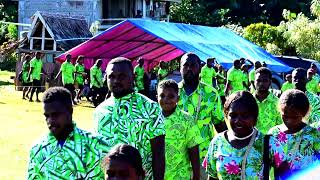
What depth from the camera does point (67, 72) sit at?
1939 centimetres

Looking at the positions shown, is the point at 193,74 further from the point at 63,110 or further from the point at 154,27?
the point at 154,27

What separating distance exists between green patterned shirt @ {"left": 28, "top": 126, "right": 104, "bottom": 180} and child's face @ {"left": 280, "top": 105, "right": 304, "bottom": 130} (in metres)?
1.72

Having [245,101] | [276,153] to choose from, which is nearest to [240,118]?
[245,101]

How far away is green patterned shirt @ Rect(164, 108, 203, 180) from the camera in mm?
5414

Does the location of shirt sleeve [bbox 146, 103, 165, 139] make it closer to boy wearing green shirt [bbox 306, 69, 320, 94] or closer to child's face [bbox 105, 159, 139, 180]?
child's face [bbox 105, 159, 139, 180]

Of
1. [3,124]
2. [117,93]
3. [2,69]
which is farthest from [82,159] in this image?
[2,69]

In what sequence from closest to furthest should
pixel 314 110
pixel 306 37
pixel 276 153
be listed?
pixel 276 153
pixel 314 110
pixel 306 37

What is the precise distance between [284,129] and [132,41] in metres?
14.3

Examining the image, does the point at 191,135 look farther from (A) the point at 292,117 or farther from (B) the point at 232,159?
(B) the point at 232,159

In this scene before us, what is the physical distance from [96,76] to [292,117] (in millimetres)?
15259

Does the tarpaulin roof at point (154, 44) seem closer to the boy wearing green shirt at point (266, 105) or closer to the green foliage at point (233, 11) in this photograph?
the boy wearing green shirt at point (266, 105)

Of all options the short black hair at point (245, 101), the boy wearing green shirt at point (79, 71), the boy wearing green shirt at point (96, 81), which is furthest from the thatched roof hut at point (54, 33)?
the short black hair at point (245, 101)

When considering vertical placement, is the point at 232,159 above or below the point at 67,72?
below

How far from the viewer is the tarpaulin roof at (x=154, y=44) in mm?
17703
